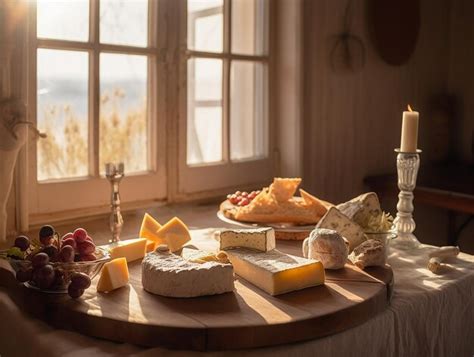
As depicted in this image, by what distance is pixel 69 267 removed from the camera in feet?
3.56

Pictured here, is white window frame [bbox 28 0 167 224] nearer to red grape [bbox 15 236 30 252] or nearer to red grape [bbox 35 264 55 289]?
red grape [bbox 15 236 30 252]

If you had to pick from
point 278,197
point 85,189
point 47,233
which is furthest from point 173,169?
point 47,233

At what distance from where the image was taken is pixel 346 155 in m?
2.46

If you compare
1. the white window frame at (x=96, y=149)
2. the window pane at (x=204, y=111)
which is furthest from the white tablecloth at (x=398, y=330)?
the window pane at (x=204, y=111)

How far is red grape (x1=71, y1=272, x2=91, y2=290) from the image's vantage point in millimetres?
1038

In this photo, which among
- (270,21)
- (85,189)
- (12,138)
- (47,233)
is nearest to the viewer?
(47,233)

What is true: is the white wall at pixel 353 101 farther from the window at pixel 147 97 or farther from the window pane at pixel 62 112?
the window pane at pixel 62 112

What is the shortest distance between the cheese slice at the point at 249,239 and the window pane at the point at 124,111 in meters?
0.66

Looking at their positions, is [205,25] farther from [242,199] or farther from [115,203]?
[115,203]

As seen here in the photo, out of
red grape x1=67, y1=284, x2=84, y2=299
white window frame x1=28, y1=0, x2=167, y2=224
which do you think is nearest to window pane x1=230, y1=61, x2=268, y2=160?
white window frame x1=28, y1=0, x2=167, y2=224

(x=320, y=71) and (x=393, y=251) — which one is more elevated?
(x=320, y=71)

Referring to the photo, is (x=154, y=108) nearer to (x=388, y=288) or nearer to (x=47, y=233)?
(x=47, y=233)

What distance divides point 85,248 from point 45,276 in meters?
0.10

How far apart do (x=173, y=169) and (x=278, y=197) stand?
1.70 feet
